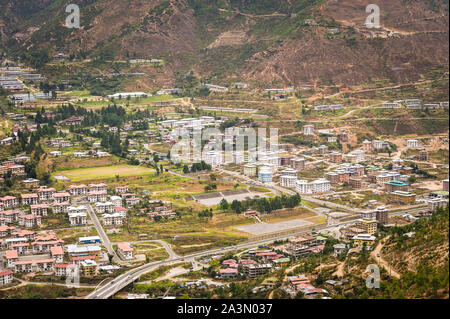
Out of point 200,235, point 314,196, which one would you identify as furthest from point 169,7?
point 200,235

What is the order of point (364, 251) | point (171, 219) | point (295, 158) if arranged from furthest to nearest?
1. point (295, 158)
2. point (171, 219)
3. point (364, 251)

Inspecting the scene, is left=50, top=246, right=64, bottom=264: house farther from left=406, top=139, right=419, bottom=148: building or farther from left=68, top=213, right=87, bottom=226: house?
left=406, top=139, right=419, bottom=148: building

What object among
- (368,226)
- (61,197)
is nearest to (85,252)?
(61,197)

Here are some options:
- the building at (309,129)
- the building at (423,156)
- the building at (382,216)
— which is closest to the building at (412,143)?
the building at (423,156)

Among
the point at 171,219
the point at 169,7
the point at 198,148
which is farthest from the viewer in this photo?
the point at 169,7

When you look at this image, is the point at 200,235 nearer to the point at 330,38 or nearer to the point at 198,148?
the point at 198,148

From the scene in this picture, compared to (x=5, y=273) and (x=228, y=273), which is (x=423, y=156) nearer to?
(x=228, y=273)

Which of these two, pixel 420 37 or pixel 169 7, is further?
pixel 169 7
